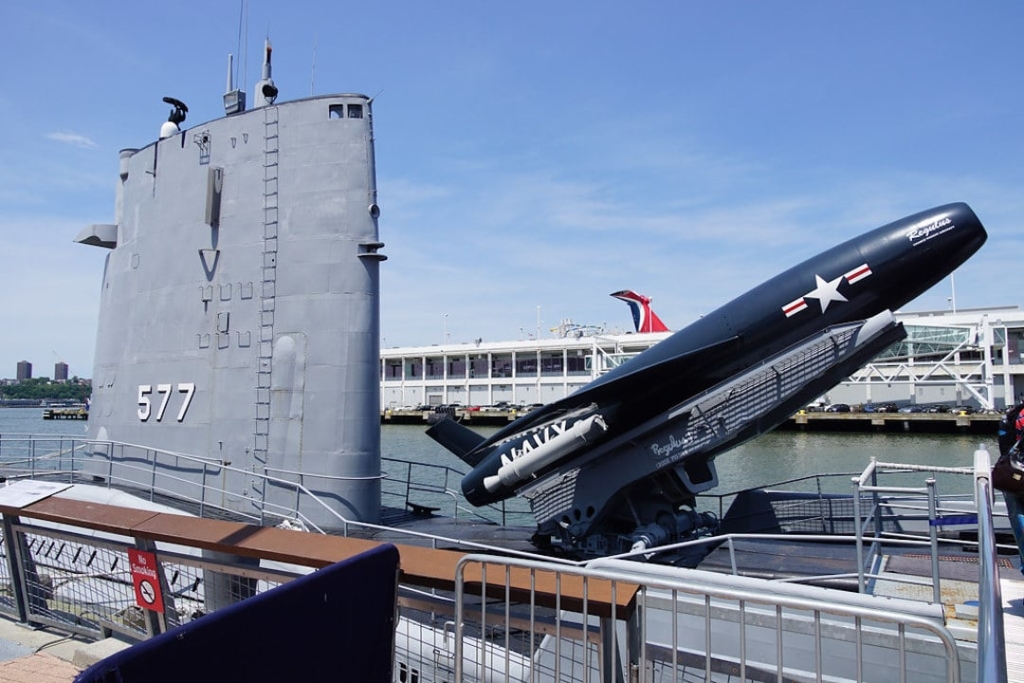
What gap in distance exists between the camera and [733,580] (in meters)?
3.63

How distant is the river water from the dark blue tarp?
23915 millimetres

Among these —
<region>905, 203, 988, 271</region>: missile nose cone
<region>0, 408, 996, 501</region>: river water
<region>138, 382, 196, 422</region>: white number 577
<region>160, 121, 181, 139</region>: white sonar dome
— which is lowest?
<region>0, 408, 996, 501</region>: river water

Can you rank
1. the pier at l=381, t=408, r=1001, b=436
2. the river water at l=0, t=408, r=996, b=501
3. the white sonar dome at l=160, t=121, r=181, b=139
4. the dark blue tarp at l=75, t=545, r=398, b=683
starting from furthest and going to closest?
the pier at l=381, t=408, r=1001, b=436 → the river water at l=0, t=408, r=996, b=501 → the white sonar dome at l=160, t=121, r=181, b=139 → the dark blue tarp at l=75, t=545, r=398, b=683

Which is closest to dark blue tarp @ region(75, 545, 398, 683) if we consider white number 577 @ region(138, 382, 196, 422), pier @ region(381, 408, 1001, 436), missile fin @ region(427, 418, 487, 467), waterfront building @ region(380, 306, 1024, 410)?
white number 577 @ region(138, 382, 196, 422)

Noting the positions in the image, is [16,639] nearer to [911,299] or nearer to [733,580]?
[733,580]

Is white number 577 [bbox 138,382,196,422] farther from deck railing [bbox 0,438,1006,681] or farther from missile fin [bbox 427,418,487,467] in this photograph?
deck railing [bbox 0,438,1006,681]

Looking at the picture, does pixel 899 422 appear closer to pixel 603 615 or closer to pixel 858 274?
pixel 858 274

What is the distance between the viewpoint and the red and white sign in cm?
444

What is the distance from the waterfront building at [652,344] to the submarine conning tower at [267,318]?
37.9 m

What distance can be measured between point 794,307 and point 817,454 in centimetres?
3041

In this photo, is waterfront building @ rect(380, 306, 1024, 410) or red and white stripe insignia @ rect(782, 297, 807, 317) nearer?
red and white stripe insignia @ rect(782, 297, 807, 317)

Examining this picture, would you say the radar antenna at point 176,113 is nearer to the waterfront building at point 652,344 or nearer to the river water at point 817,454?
the river water at point 817,454

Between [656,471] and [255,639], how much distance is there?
8.25 m

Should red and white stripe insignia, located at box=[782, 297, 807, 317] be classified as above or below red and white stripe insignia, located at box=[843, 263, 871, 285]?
below
